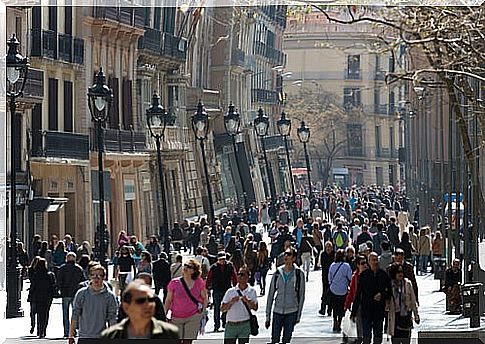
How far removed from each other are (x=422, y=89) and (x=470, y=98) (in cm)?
50

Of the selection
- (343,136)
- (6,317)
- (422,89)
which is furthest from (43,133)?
(422,89)

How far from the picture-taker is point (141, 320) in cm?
791

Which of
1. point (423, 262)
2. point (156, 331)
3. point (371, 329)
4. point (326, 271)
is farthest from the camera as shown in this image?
point (371, 329)

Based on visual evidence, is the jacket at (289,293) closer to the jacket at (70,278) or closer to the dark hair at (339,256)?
the dark hair at (339,256)

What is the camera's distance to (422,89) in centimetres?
990

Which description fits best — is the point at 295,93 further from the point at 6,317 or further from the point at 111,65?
the point at 6,317

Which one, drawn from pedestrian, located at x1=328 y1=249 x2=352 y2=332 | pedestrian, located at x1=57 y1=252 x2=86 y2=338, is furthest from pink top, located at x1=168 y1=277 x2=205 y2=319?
pedestrian, located at x1=328 y1=249 x2=352 y2=332

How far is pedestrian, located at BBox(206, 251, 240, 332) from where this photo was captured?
31.7 ft

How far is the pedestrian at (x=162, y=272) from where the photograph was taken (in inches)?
380

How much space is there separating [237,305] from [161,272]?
600 mm

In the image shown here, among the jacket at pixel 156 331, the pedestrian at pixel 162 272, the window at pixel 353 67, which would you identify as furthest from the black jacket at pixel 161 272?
the window at pixel 353 67

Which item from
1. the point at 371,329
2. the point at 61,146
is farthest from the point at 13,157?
the point at 371,329

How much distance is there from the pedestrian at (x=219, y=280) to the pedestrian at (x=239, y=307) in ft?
0.13

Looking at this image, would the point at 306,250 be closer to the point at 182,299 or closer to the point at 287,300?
the point at 287,300
